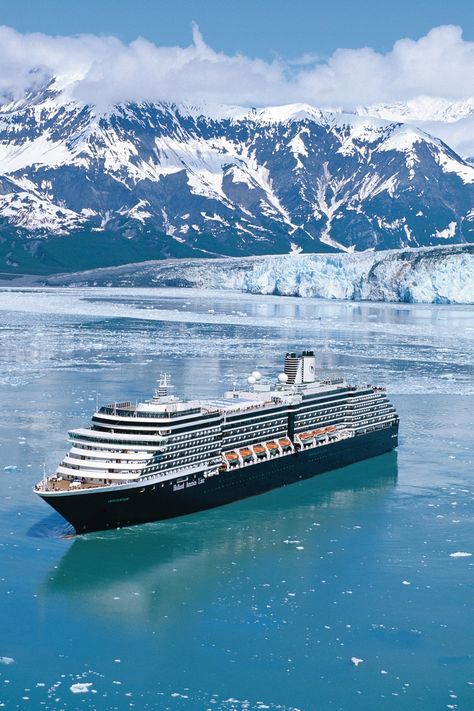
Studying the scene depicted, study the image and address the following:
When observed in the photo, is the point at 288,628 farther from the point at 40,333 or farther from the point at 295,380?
the point at 40,333

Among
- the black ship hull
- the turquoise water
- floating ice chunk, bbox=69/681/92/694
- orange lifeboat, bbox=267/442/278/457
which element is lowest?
floating ice chunk, bbox=69/681/92/694

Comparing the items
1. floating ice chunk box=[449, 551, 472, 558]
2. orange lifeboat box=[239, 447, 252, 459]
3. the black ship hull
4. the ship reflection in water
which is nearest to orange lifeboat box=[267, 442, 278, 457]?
the black ship hull

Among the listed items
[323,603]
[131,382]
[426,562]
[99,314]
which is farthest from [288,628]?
[99,314]

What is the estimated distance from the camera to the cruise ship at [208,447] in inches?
1473

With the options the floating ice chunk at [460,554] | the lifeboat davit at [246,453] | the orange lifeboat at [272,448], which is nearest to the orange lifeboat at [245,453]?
the lifeboat davit at [246,453]

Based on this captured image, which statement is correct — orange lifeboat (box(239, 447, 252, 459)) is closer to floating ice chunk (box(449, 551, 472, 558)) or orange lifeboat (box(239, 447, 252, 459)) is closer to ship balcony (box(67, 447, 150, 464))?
ship balcony (box(67, 447, 150, 464))

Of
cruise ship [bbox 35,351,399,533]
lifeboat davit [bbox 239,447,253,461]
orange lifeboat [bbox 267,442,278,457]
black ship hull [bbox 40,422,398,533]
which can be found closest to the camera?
black ship hull [bbox 40,422,398,533]

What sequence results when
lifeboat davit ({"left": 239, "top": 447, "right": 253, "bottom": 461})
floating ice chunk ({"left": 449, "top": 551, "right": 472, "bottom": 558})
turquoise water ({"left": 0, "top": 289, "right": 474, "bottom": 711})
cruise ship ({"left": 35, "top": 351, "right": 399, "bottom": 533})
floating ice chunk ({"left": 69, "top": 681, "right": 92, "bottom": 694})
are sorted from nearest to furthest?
1. floating ice chunk ({"left": 69, "top": 681, "right": 92, "bottom": 694})
2. turquoise water ({"left": 0, "top": 289, "right": 474, "bottom": 711})
3. floating ice chunk ({"left": 449, "top": 551, "right": 472, "bottom": 558})
4. cruise ship ({"left": 35, "top": 351, "right": 399, "bottom": 533})
5. lifeboat davit ({"left": 239, "top": 447, "right": 253, "bottom": 461})

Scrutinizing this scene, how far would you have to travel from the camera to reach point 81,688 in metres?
25.2

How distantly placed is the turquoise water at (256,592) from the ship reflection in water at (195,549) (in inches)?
3.6

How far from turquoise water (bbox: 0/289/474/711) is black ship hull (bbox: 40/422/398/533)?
1.85 feet

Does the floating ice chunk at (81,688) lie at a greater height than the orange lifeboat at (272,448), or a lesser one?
lesser

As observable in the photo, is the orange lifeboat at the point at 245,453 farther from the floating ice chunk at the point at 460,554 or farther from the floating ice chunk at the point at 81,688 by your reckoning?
the floating ice chunk at the point at 81,688

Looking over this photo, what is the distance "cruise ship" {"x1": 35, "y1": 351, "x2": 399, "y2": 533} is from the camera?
37.4 metres
